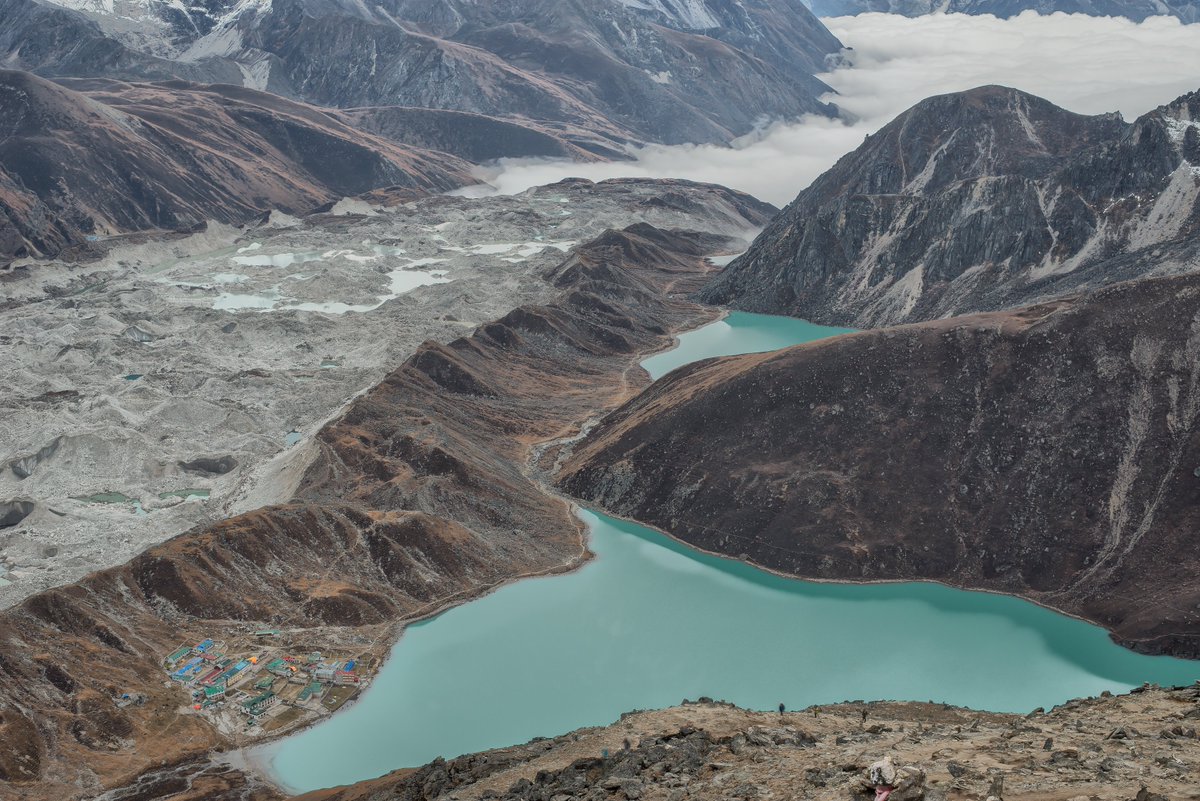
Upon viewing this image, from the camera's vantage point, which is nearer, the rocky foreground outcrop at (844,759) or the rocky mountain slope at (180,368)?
the rocky foreground outcrop at (844,759)

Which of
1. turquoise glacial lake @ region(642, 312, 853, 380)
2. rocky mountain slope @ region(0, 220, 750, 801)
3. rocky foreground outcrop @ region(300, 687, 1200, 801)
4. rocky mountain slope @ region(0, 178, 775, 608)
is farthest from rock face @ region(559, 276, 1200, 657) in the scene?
turquoise glacial lake @ region(642, 312, 853, 380)

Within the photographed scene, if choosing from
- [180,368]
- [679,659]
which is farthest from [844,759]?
[180,368]

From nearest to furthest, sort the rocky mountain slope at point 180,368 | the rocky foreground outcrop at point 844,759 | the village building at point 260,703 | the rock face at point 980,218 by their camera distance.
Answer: the rocky foreground outcrop at point 844,759 → the village building at point 260,703 → the rocky mountain slope at point 180,368 → the rock face at point 980,218

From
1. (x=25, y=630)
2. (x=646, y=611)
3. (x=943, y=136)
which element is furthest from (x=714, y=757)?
(x=943, y=136)

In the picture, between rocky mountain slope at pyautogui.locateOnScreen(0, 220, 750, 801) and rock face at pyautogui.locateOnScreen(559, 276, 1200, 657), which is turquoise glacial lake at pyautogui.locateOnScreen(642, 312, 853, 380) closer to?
rocky mountain slope at pyautogui.locateOnScreen(0, 220, 750, 801)

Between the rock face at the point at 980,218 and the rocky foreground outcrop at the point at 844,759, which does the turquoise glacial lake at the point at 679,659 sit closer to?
the rocky foreground outcrop at the point at 844,759

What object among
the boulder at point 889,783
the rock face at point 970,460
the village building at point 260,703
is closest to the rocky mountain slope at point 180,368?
the village building at point 260,703

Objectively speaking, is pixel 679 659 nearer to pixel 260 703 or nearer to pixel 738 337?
pixel 260 703
